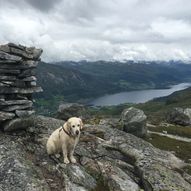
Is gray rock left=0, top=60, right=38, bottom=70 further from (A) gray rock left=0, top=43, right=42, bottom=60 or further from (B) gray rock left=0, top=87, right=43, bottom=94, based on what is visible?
(B) gray rock left=0, top=87, right=43, bottom=94

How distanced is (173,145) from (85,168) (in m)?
21.1

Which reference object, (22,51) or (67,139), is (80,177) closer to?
(67,139)

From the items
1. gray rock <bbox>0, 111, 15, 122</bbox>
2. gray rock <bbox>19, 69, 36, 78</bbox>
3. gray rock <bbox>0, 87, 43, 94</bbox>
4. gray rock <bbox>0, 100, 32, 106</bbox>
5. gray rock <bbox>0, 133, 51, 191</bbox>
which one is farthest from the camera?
gray rock <bbox>19, 69, 36, 78</bbox>

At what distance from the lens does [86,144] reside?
2895 centimetres

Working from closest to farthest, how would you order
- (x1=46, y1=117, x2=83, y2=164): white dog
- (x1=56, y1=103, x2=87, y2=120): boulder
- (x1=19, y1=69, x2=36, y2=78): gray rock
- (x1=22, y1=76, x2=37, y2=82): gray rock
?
(x1=46, y1=117, x2=83, y2=164): white dog
(x1=19, y1=69, x2=36, y2=78): gray rock
(x1=22, y1=76, x2=37, y2=82): gray rock
(x1=56, y1=103, x2=87, y2=120): boulder

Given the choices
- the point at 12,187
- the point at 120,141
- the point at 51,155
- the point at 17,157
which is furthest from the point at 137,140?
the point at 12,187

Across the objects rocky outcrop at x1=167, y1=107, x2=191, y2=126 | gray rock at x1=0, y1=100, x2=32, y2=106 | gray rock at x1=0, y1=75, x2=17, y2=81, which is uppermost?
gray rock at x1=0, y1=75, x2=17, y2=81

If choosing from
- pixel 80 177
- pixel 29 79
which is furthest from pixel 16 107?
pixel 80 177

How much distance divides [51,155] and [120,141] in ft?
31.5

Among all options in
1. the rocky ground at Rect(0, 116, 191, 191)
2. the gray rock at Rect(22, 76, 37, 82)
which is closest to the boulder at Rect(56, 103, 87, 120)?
the rocky ground at Rect(0, 116, 191, 191)

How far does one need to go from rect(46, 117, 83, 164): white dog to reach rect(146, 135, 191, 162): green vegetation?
17.0 m

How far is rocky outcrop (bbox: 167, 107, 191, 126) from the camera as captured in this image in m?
66.9

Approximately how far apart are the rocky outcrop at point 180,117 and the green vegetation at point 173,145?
22.3m

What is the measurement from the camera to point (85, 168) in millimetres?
24125
